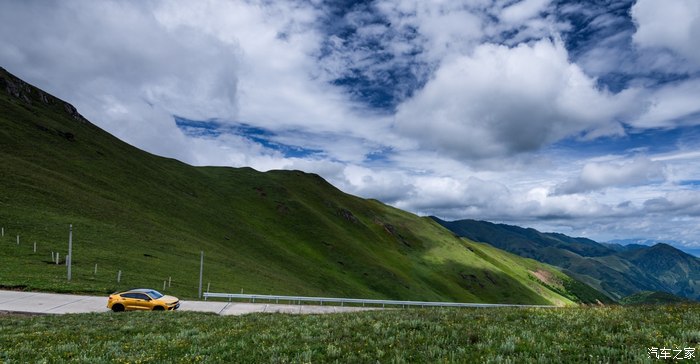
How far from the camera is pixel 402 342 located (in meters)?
10.1

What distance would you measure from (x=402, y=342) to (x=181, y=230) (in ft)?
218

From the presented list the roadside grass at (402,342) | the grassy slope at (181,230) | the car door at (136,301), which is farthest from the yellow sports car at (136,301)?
the roadside grass at (402,342)

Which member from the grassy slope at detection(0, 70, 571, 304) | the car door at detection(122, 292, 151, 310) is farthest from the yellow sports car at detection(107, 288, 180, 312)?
the grassy slope at detection(0, 70, 571, 304)

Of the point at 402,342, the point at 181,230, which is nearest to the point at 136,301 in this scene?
the point at 402,342

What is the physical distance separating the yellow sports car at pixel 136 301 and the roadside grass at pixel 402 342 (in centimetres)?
1267

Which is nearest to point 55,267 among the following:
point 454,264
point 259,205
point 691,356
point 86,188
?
point 86,188

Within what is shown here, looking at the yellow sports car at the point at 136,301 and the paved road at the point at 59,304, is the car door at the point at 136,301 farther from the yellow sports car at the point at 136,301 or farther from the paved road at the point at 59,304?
the paved road at the point at 59,304

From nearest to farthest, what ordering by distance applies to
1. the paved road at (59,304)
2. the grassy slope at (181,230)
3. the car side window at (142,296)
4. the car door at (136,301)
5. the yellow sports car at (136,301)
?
1. the paved road at (59,304)
2. the yellow sports car at (136,301)
3. the car door at (136,301)
4. the car side window at (142,296)
5. the grassy slope at (181,230)

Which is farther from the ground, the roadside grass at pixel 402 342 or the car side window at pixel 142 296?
the roadside grass at pixel 402 342

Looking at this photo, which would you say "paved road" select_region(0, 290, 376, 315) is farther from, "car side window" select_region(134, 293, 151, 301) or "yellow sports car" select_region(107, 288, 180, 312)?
"car side window" select_region(134, 293, 151, 301)

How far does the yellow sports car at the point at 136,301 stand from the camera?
27141 millimetres

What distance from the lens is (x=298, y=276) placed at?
74562mm

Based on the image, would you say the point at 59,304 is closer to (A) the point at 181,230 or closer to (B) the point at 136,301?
(B) the point at 136,301

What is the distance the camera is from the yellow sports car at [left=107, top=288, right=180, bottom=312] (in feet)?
89.0
